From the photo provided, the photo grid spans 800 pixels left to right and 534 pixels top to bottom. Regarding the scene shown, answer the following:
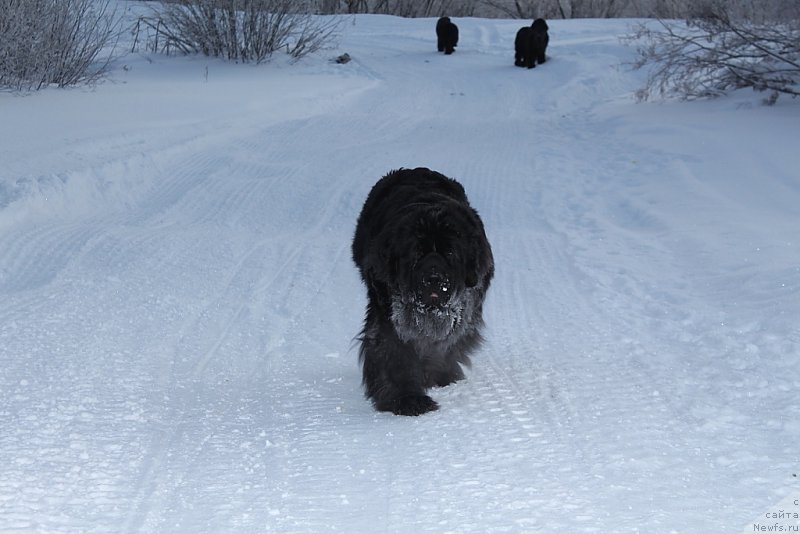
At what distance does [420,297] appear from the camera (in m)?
5.05

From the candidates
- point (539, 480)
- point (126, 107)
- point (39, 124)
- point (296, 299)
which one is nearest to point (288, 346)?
point (296, 299)

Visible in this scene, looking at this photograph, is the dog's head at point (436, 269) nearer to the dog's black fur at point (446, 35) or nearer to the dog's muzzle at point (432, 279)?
the dog's muzzle at point (432, 279)

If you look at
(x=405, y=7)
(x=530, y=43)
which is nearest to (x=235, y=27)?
(x=530, y=43)

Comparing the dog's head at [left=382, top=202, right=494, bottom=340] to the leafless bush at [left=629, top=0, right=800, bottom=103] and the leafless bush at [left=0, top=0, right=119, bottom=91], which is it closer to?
the leafless bush at [left=629, top=0, right=800, bottom=103]

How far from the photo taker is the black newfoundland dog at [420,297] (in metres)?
5.04

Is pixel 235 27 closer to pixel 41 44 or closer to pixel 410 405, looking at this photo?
pixel 41 44

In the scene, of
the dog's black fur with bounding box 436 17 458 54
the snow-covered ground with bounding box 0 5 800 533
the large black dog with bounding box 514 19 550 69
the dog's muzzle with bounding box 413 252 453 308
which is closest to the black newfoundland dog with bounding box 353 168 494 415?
the dog's muzzle with bounding box 413 252 453 308

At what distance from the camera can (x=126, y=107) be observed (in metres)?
14.3

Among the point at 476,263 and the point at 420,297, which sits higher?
the point at 476,263

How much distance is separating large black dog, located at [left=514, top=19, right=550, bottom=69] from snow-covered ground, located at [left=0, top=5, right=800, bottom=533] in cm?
664

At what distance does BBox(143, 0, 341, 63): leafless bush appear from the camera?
20.3m

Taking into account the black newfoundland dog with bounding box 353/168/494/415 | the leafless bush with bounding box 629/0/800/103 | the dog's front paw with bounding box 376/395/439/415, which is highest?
the leafless bush with bounding box 629/0/800/103

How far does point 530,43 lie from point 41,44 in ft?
33.7

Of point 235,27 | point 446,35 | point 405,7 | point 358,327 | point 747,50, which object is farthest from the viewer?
point 405,7
